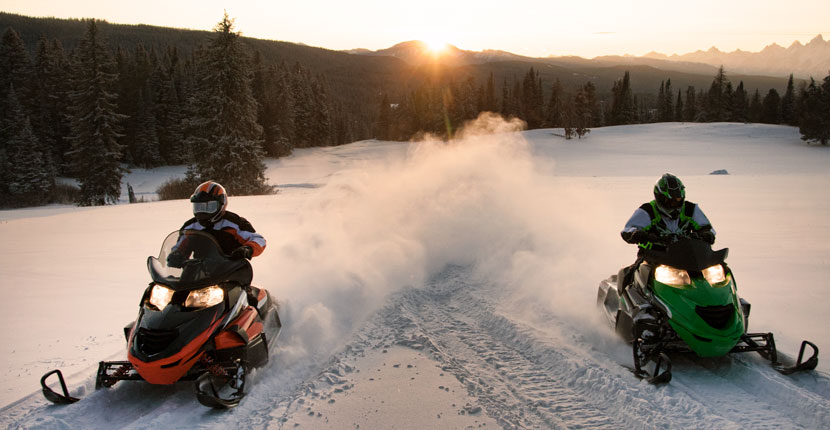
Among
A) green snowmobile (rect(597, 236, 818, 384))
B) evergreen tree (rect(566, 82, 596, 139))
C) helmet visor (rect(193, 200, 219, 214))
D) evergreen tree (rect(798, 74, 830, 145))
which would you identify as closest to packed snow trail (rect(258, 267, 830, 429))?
green snowmobile (rect(597, 236, 818, 384))

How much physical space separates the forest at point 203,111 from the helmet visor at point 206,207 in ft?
102

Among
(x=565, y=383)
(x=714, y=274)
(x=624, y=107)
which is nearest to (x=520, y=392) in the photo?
(x=565, y=383)

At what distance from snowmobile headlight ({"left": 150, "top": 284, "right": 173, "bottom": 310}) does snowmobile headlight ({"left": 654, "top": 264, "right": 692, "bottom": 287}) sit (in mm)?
5178

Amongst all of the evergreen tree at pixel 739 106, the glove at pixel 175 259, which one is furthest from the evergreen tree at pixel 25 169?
the evergreen tree at pixel 739 106

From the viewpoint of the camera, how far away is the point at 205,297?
4926 millimetres

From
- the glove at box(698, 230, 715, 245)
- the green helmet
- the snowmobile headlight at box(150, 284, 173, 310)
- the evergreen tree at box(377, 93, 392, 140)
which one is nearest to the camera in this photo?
the snowmobile headlight at box(150, 284, 173, 310)

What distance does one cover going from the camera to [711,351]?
16.2 feet

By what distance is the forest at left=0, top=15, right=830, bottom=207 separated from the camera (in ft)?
117

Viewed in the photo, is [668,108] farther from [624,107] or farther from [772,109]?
[624,107]

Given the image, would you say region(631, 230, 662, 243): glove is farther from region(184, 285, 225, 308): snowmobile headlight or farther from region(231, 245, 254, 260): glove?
region(184, 285, 225, 308): snowmobile headlight

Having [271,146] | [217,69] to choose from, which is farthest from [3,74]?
[217,69]

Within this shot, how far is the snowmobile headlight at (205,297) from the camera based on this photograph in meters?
4.85

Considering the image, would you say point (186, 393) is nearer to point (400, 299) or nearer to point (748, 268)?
point (400, 299)

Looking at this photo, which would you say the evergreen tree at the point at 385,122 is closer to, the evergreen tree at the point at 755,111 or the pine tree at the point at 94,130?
the pine tree at the point at 94,130
